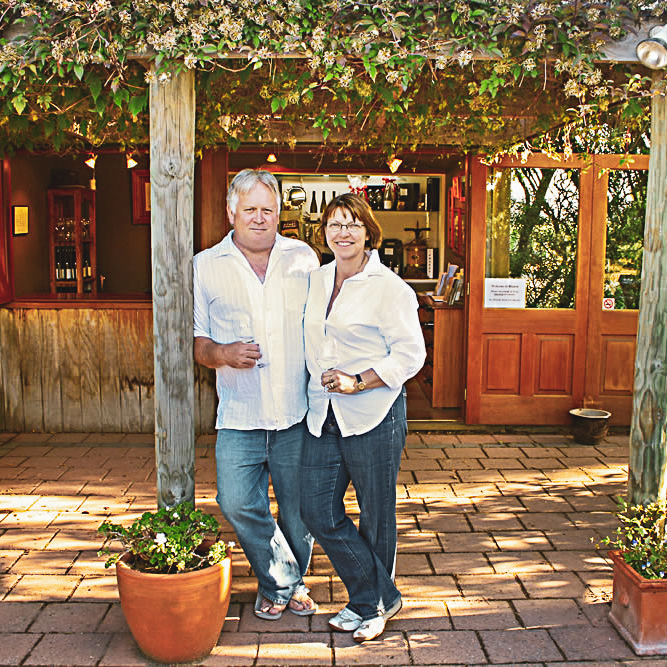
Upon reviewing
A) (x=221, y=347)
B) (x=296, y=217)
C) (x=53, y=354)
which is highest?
(x=296, y=217)

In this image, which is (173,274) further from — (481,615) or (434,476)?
(434,476)

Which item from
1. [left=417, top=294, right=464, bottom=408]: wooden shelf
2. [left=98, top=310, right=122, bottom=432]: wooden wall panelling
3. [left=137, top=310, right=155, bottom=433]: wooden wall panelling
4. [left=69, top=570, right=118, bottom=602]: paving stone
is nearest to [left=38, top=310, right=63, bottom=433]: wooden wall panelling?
[left=98, top=310, right=122, bottom=432]: wooden wall panelling

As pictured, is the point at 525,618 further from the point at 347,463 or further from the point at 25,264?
the point at 25,264

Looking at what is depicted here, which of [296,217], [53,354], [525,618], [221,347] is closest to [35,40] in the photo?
[221,347]

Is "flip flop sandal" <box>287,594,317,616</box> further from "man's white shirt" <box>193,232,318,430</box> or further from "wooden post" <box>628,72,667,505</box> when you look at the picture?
"wooden post" <box>628,72,667,505</box>

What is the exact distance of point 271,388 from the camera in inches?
138

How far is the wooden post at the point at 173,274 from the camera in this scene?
354cm

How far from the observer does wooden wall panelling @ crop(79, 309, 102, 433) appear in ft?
22.7

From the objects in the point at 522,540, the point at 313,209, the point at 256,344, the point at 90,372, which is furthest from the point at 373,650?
the point at 313,209

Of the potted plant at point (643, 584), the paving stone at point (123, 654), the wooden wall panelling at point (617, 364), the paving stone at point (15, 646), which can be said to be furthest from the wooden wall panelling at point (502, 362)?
the paving stone at point (15, 646)

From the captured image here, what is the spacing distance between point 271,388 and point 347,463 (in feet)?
1.46

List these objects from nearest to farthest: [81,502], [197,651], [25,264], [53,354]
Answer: [197,651], [81,502], [53,354], [25,264]

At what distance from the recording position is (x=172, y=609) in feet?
10.7

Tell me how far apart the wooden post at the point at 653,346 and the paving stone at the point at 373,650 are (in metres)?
1.31
